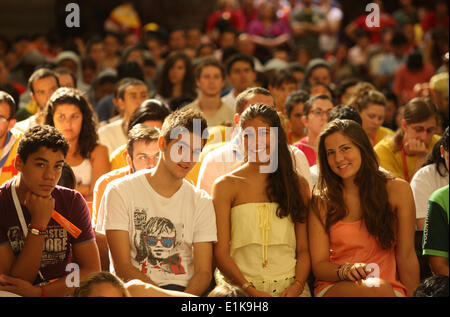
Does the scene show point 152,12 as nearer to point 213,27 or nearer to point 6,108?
point 213,27

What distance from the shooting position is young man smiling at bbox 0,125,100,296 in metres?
2.82

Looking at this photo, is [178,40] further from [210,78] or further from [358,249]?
[358,249]

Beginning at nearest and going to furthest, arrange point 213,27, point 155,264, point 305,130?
point 155,264 → point 305,130 → point 213,27

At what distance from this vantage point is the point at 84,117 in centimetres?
434

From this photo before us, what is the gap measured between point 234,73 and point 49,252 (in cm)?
383

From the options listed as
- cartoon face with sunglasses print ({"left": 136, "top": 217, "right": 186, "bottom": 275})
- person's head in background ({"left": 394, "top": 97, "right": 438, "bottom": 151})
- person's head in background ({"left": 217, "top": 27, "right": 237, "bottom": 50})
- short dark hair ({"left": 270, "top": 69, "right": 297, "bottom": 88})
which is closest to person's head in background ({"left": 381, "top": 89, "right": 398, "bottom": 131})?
short dark hair ({"left": 270, "top": 69, "right": 297, "bottom": 88})

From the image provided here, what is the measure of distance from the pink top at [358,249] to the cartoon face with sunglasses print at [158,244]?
70cm

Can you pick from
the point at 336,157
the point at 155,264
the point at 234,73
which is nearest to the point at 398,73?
the point at 234,73

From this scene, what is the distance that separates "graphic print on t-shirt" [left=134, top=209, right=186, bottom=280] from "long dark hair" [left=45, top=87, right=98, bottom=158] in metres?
1.36

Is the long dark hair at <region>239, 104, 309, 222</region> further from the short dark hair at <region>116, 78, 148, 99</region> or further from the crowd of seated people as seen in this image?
the short dark hair at <region>116, 78, 148, 99</region>

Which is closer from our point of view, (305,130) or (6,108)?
(6,108)

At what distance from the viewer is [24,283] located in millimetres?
2820

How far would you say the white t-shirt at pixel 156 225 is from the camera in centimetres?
303

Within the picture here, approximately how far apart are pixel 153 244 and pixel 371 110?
2431mm
